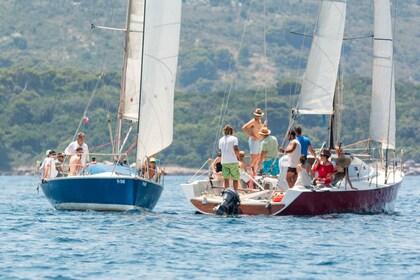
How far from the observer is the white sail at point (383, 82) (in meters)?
38.5

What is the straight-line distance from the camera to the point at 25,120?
14288 cm

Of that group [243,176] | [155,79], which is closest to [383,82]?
[243,176]

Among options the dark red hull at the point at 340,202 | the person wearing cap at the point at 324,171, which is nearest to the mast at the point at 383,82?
the dark red hull at the point at 340,202

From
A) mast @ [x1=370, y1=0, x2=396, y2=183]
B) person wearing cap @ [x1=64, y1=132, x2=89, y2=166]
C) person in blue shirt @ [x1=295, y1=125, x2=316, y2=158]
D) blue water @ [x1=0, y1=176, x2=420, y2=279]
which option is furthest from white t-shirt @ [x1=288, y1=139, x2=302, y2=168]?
person wearing cap @ [x1=64, y1=132, x2=89, y2=166]

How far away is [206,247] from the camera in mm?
27156

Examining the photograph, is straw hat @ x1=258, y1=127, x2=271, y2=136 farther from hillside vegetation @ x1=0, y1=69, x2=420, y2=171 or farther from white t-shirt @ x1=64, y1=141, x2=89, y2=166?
hillside vegetation @ x1=0, y1=69, x2=420, y2=171

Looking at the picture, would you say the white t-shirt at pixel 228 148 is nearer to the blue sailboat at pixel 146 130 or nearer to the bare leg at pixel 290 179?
the bare leg at pixel 290 179

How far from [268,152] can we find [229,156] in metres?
2.35

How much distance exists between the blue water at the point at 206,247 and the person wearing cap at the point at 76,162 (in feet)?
7.00

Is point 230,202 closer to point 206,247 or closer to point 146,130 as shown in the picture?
point 146,130

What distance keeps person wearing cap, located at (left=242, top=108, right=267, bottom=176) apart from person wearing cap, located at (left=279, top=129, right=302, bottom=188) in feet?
6.38

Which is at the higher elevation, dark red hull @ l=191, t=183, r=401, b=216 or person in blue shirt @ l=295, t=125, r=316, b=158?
person in blue shirt @ l=295, t=125, r=316, b=158

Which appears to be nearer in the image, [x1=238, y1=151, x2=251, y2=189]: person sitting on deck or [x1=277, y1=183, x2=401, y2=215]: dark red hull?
[x1=277, y1=183, x2=401, y2=215]: dark red hull

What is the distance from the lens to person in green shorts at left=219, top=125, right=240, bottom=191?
33406mm
